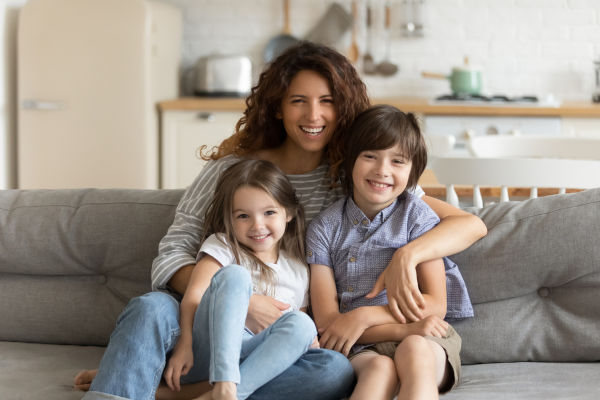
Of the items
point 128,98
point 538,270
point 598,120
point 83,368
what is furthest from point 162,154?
point 538,270

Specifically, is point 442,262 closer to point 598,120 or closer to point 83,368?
point 83,368

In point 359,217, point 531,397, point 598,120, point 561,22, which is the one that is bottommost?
point 531,397

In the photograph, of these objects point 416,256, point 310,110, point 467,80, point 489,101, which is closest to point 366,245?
point 416,256

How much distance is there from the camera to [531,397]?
1.66 m

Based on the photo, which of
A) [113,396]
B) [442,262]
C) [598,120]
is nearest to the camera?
[113,396]

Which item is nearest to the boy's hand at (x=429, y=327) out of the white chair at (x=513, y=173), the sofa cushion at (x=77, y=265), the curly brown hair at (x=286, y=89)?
the curly brown hair at (x=286, y=89)

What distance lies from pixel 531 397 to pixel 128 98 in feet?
9.75

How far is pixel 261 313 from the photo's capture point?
1.75m

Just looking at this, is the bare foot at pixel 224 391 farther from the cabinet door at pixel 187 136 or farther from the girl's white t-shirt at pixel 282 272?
the cabinet door at pixel 187 136

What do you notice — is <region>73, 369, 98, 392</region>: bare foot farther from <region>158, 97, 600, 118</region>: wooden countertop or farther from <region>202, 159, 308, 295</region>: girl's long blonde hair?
<region>158, 97, 600, 118</region>: wooden countertop

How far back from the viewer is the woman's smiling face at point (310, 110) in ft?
6.39

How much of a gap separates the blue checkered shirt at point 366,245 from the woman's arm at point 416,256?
0.05 metres

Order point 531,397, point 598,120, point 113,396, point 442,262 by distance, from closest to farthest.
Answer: point 113,396
point 531,397
point 442,262
point 598,120

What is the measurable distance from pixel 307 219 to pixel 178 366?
0.52 metres
